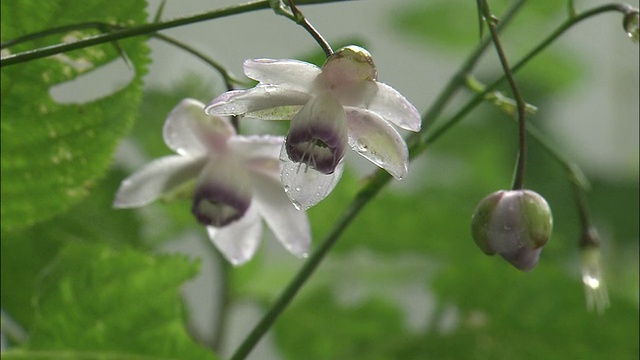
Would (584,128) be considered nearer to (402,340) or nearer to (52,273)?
(402,340)

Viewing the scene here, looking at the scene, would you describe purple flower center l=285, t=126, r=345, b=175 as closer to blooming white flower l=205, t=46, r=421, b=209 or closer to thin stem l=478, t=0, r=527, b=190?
blooming white flower l=205, t=46, r=421, b=209

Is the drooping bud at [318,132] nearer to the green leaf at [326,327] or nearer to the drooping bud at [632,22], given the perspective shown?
the drooping bud at [632,22]

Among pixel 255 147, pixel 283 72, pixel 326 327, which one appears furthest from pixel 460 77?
pixel 326 327

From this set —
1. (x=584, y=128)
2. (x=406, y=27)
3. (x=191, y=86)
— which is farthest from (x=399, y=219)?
(x=584, y=128)

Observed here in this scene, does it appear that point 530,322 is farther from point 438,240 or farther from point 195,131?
point 195,131

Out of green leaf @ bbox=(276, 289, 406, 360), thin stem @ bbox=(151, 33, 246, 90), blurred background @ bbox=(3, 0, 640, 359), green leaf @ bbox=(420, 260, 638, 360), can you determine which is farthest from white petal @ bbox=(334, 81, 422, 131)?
green leaf @ bbox=(276, 289, 406, 360)
